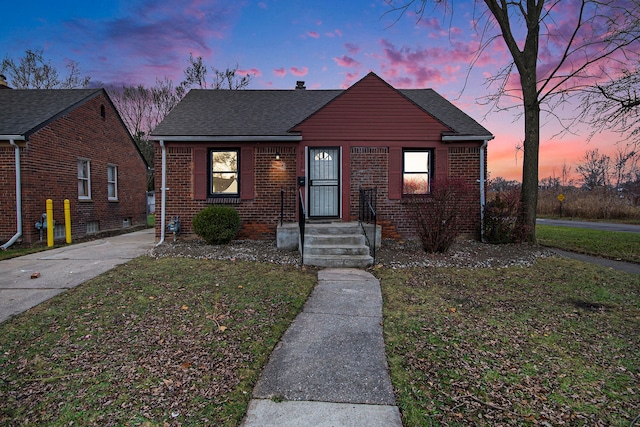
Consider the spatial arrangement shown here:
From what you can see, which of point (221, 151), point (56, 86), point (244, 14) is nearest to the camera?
point (221, 151)

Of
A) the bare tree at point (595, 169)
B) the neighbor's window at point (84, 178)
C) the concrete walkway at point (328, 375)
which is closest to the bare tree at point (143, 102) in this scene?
the neighbor's window at point (84, 178)

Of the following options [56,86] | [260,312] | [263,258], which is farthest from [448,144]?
[56,86]

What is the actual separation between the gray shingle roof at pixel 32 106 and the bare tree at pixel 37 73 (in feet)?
41.3

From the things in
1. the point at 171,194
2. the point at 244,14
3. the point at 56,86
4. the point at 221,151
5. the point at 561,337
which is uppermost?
the point at 56,86

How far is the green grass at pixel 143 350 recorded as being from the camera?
221 cm

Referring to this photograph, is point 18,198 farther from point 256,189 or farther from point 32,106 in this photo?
point 256,189

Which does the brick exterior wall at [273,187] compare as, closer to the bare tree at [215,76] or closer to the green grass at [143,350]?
the green grass at [143,350]

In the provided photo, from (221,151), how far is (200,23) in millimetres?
5545

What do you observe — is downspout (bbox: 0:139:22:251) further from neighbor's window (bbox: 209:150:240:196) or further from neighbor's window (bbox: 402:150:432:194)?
neighbor's window (bbox: 402:150:432:194)

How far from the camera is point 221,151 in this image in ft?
30.1

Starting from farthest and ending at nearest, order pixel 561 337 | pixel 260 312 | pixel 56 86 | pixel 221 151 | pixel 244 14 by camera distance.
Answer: pixel 56 86 → pixel 244 14 → pixel 221 151 → pixel 260 312 → pixel 561 337

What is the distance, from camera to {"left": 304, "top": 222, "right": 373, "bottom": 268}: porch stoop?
6.68 meters

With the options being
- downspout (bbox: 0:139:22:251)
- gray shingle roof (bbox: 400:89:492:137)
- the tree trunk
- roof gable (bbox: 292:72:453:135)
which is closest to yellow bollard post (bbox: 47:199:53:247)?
downspout (bbox: 0:139:22:251)

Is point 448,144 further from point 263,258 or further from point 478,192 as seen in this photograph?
point 263,258
